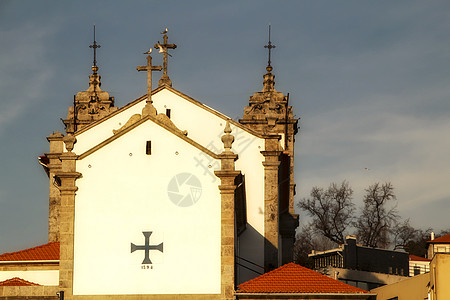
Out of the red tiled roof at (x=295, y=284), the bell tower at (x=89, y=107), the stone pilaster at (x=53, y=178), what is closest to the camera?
the red tiled roof at (x=295, y=284)

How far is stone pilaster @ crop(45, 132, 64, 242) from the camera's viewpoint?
→ 51562mm

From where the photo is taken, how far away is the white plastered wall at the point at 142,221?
40.1 meters

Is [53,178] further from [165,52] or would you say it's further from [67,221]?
[67,221]

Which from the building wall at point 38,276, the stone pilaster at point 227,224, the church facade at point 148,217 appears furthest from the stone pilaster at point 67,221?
the stone pilaster at point 227,224

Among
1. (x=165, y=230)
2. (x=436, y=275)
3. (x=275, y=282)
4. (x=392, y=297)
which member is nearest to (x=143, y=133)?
(x=165, y=230)

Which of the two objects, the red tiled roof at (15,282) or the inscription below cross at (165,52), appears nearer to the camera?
the red tiled roof at (15,282)

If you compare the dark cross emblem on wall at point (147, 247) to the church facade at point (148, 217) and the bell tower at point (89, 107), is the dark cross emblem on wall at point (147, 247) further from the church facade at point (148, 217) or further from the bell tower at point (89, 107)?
the bell tower at point (89, 107)

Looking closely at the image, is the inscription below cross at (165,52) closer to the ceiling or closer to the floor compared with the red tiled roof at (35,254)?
closer to the ceiling

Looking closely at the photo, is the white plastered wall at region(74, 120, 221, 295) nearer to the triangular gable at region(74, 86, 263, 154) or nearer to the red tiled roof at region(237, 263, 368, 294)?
the red tiled roof at region(237, 263, 368, 294)

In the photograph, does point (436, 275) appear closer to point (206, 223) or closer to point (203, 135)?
point (206, 223)

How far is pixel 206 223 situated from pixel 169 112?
1216 centimetres

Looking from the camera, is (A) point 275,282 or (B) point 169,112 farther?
(B) point 169,112

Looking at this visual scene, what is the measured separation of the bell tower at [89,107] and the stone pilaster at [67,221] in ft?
55.1

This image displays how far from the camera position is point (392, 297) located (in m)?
54.0
